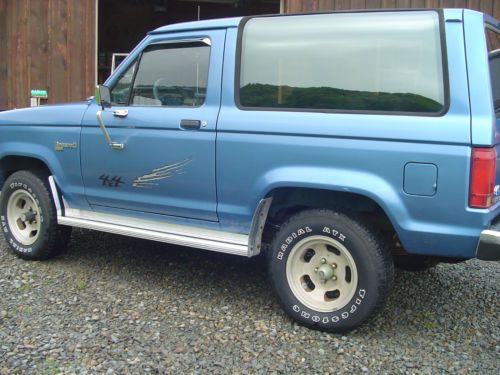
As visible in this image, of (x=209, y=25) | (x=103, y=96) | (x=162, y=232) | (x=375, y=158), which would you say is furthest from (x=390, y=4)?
(x=162, y=232)

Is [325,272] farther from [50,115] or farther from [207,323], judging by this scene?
[50,115]

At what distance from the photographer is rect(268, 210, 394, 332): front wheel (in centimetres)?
311

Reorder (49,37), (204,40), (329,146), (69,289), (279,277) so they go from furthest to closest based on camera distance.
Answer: (49,37), (69,289), (204,40), (279,277), (329,146)

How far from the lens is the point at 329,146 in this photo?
3.13 meters

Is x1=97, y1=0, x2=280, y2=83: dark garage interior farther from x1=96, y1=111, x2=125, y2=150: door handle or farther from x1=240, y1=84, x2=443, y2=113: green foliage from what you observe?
x1=240, y1=84, x2=443, y2=113: green foliage

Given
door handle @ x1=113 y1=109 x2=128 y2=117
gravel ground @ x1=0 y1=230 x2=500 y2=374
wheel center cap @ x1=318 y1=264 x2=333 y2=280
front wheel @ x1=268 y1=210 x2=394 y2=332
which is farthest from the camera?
door handle @ x1=113 y1=109 x2=128 y2=117

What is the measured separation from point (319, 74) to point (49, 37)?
19.0ft

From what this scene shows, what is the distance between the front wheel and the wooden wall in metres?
5.03

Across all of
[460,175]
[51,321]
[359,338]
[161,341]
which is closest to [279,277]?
[359,338]

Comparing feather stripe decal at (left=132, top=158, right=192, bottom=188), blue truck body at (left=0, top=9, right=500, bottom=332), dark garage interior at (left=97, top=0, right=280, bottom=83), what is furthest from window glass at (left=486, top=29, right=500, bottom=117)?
dark garage interior at (left=97, top=0, right=280, bottom=83)

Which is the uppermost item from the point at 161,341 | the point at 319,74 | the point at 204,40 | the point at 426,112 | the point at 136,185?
the point at 204,40

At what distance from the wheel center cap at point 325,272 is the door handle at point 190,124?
126cm

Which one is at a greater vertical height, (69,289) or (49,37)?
(49,37)

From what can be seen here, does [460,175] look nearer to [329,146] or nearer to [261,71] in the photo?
[329,146]
